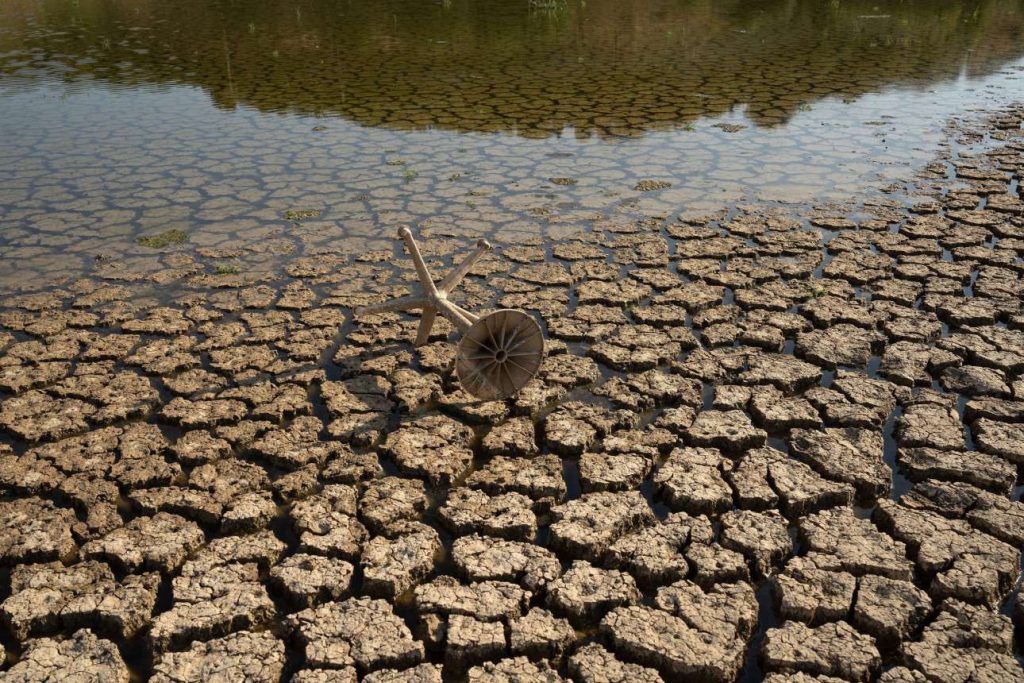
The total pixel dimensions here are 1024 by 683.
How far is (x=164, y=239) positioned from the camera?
20.0 feet

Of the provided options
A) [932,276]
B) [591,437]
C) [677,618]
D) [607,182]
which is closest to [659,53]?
[607,182]

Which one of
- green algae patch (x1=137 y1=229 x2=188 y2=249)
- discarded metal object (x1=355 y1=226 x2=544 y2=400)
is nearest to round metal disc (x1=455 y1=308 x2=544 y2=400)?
discarded metal object (x1=355 y1=226 x2=544 y2=400)

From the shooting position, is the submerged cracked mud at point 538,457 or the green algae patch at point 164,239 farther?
the green algae patch at point 164,239

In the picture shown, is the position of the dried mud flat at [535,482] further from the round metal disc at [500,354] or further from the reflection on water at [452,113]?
the reflection on water at [452,113]

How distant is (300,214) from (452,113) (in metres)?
3.38

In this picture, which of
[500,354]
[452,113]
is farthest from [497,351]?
[452,113]

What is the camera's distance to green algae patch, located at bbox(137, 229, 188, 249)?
6.01 metres

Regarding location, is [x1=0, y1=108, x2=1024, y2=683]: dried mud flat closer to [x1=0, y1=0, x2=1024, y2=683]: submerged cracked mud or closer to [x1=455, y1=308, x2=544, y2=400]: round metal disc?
[x1=0, y1=0, x2=1024, y2=683]: submerged cracked mud

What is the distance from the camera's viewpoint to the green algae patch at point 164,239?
601 cm

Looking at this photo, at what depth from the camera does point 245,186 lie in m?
7.23

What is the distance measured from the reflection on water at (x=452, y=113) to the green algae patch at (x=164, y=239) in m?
0.12

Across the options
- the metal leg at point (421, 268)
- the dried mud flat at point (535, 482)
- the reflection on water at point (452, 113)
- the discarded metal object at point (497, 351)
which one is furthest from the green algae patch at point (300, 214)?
the discarded metal object at point (497, 351)

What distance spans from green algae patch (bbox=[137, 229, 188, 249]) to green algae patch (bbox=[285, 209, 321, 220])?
0.77m

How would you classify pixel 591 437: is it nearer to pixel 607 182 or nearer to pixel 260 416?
pixel 260 416
